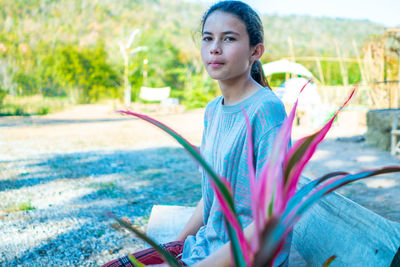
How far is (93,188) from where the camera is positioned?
421cm

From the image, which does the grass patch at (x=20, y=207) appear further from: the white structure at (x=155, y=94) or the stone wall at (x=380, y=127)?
the white structure at (x=155, y=94)

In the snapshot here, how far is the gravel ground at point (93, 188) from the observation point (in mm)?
2615

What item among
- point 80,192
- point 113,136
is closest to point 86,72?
point 113,136

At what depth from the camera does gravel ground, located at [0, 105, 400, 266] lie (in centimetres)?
262

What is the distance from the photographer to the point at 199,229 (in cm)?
148

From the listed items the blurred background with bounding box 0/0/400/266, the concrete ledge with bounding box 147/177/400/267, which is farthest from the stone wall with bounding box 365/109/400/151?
the concrete ledge with bounding box 147/177/400/267

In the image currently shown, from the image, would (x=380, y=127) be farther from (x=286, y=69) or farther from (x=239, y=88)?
(x=239, y=88)

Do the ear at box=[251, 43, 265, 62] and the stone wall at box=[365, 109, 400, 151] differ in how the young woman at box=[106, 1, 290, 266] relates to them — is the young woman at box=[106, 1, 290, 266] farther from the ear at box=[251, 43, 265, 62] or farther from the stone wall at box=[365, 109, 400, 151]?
the stone wall at box=[365, 109, 400, 151]

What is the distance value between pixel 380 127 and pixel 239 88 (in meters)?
6.50

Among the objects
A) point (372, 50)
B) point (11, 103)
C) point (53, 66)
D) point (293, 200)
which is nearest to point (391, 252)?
point (293, 200)

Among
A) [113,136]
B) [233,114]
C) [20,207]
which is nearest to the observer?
[233,114]

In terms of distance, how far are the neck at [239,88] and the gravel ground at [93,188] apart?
1135 millimetres

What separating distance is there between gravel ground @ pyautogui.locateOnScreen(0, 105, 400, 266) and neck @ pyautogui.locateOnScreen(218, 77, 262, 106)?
113 cm

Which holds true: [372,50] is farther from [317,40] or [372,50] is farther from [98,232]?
[317,40]
